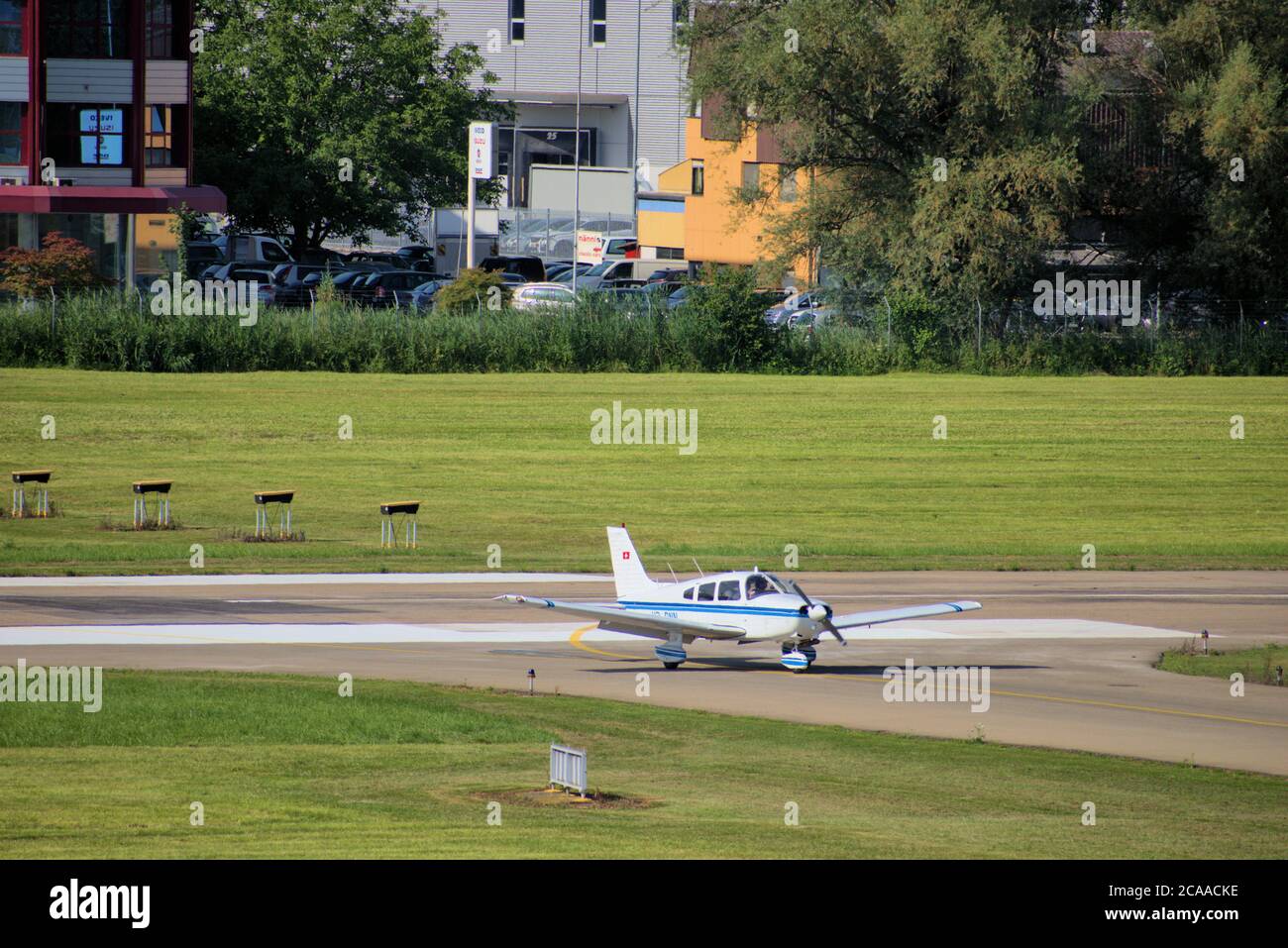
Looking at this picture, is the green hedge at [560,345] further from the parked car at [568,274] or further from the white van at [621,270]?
the parked car at [568,274]

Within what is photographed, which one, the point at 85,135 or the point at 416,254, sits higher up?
the point at 85,135

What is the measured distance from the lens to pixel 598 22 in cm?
11962

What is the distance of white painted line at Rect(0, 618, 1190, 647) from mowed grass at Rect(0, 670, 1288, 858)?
12.2 feet

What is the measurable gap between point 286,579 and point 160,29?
44.3 m

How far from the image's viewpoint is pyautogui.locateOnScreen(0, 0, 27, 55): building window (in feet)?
209

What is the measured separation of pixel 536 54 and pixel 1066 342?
232 ft

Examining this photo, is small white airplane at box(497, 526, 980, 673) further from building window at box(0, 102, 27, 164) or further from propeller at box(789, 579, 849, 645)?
building window at box(0, 102, 27, 164)

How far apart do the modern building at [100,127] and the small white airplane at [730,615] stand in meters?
42.6

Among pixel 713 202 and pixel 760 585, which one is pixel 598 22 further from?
pixel 760 585

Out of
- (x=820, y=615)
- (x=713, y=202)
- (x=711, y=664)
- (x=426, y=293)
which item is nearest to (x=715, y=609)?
(x=711, y=664)

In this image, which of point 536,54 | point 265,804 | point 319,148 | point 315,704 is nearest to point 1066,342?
point 319,148

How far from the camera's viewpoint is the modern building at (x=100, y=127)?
61.7 m

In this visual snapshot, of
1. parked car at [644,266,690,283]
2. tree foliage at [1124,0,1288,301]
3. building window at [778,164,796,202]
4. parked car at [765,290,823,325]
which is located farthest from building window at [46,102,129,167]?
tree foliage at [1124,0,1288,301]
